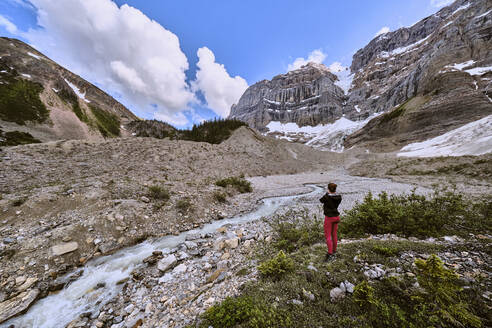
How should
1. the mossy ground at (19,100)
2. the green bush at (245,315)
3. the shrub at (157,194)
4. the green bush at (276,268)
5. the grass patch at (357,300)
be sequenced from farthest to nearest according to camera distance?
the mossy ground at (19,100)
the shrub at (157,194)
the green bush at (276,268)
the green bush at (245,315)
the grass patch at (357,300)

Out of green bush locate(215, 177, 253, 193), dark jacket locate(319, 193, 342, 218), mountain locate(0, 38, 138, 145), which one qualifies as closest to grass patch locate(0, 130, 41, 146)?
mountain locate(0, 38, 138, 145)

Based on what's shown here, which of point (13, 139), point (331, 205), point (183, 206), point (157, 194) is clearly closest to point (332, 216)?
point (331, 205)

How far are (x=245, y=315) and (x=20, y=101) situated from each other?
294ft

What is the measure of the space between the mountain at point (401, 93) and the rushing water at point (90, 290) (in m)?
65.9

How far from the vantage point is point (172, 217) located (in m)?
9.18

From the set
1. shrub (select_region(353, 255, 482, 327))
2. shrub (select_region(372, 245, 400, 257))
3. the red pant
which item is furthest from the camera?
the red pant

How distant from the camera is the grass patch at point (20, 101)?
147ft

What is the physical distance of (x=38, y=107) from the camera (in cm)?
5356

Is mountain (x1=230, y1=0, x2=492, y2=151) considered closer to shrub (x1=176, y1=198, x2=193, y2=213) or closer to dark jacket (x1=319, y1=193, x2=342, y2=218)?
dark jacket (x1=319, y1=193, x2=342, y2=218)

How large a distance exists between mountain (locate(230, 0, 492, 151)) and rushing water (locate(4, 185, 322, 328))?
6595 centimetres

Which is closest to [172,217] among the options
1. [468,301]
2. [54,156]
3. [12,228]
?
[12,228]

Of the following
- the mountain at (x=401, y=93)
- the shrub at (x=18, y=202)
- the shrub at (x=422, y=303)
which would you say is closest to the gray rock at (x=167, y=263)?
the shrub at (x=422, y=303)

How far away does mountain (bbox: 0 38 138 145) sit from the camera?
44.2 m

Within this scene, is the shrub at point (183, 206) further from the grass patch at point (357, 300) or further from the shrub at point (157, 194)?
the grass patch at point (357, 300)
